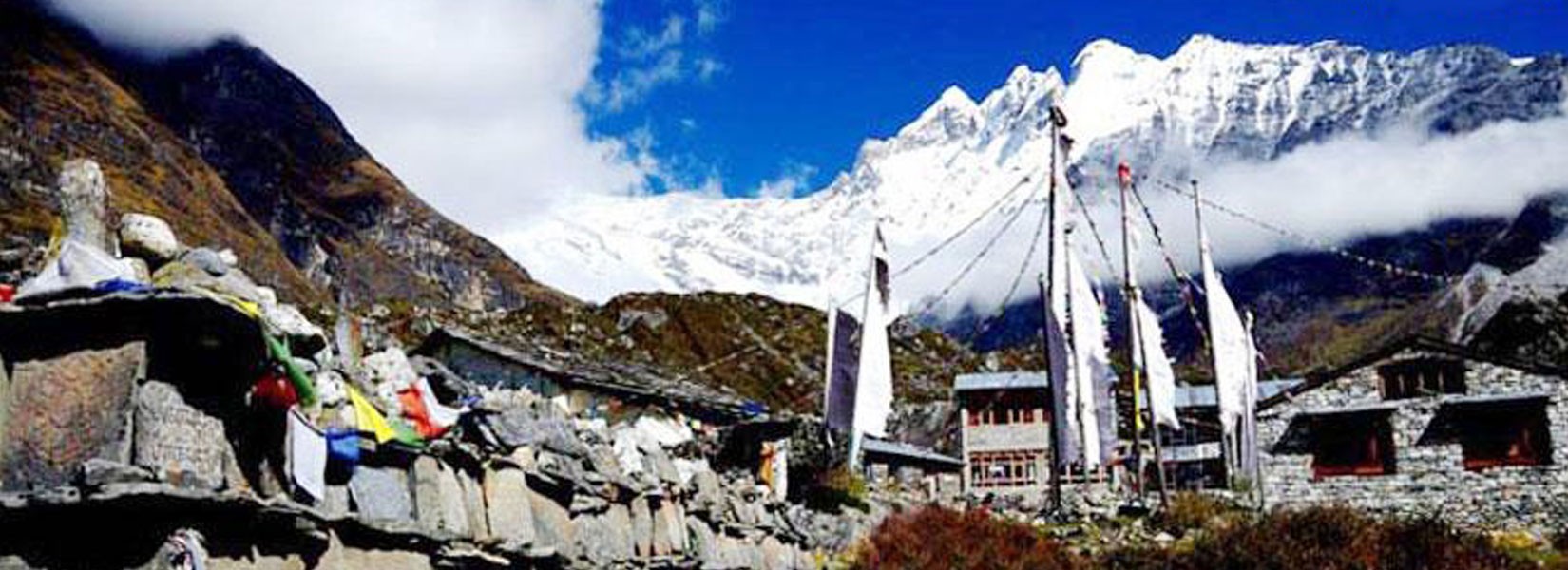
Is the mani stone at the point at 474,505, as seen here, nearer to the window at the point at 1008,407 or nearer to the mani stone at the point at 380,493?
the mani stone at the point at 380,493

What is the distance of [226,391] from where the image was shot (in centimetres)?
637

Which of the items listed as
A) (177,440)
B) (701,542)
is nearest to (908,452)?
(701,542)

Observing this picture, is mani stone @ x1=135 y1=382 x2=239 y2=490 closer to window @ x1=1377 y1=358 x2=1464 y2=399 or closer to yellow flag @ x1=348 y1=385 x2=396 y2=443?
yellow flag @ x1=348 y1=385 x2=396 y2=443

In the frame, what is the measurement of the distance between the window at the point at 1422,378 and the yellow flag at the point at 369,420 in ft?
137

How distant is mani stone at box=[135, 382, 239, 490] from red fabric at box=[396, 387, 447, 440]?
2275 mm

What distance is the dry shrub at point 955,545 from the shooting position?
23047 mm

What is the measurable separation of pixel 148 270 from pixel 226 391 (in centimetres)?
68

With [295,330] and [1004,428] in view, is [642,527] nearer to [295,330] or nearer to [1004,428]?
[295,330]

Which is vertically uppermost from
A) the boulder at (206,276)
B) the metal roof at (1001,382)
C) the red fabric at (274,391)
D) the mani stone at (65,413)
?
the metal roof at (1001,382)

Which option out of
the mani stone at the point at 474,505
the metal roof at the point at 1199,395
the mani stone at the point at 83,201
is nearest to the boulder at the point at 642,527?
the mani stone at the point at 474,505

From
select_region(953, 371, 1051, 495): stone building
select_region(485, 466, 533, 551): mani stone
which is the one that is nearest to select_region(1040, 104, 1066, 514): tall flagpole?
select_region(485, 466, 533, 551): mani stone

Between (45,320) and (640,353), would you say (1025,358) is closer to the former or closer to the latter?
(640,353)

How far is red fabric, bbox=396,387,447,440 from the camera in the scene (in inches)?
338

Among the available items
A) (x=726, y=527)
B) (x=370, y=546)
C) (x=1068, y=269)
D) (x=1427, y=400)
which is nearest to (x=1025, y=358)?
(x=1427, y=400)
